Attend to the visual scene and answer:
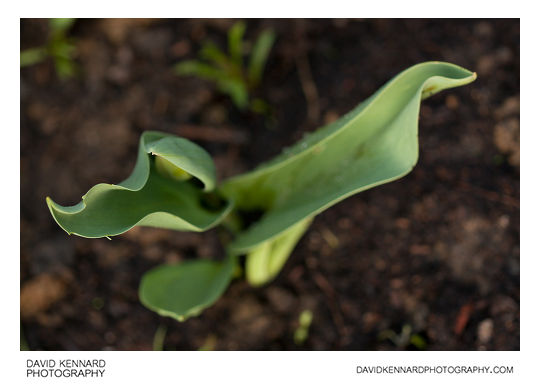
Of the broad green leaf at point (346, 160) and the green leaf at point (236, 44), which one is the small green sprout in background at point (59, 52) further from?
the broad green leaf at point (346, 160)

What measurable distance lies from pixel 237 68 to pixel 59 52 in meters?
0.62

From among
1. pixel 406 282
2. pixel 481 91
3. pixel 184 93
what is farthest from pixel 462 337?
pixel 184 93

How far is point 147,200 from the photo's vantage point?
2.74ft

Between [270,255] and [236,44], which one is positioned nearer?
[270,255]

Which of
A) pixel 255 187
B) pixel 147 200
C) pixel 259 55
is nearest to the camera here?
pixel 147 200

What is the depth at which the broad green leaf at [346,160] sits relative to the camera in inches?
29.0

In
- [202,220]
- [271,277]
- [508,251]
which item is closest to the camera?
[202,220]

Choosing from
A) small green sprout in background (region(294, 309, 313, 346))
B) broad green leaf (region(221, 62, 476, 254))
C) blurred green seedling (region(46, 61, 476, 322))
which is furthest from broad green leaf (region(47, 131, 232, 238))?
small green sprout in background (region(294, 309, 313, 346))

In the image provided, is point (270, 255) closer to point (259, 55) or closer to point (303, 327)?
point (303, 327)

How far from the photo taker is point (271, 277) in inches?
52.3

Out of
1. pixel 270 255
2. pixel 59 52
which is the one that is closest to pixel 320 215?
pixel 270 255

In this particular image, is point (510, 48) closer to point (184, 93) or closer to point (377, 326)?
point (377, 326)

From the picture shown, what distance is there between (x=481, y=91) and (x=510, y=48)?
14 centimetres

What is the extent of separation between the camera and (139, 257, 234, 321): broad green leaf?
3.30ft
